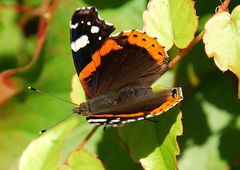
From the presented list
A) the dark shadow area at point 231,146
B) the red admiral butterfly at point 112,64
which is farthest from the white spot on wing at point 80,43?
the dark shadow area at point 231,146

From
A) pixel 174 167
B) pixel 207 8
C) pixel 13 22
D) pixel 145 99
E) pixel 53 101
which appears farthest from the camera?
pixel 13 22

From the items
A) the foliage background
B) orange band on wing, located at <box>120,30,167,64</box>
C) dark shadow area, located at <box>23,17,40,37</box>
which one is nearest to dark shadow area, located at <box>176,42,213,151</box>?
the foliage background

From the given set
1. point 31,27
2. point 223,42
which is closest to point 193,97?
point 223,42

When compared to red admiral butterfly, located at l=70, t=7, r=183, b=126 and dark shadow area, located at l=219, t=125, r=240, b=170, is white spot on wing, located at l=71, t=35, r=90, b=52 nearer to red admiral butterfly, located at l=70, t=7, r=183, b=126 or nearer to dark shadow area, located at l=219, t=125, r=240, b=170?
red admiral butterfly, located at l=70, t=7, r=183, b=126

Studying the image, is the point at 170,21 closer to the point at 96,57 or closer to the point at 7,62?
the point at 96,57

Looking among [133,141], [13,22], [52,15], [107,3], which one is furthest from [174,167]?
[13,22]

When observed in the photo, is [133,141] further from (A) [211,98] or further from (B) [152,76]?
(A) [211,98]

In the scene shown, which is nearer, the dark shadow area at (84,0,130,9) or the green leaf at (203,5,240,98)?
the green leaf at (203,5,240,98)
